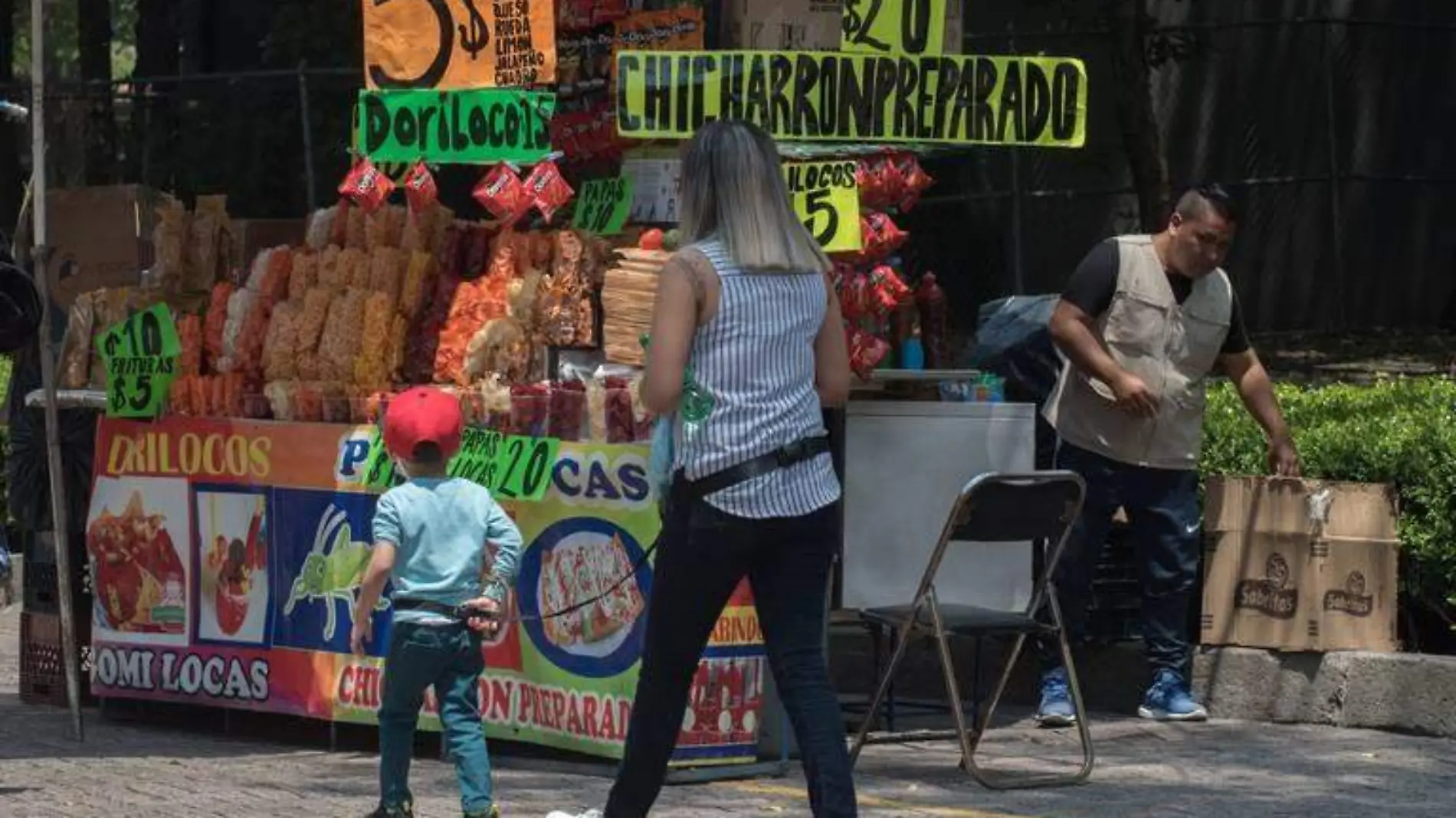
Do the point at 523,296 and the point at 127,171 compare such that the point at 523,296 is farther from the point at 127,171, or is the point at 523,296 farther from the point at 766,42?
the point at 127,171

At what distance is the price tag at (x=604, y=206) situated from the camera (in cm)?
875

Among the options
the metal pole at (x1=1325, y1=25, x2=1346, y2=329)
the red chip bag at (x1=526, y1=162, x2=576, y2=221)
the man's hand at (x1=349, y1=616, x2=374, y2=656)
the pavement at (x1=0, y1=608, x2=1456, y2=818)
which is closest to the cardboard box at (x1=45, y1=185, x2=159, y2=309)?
the pavement at (x1=0, y1=608, x2=1456, y2=818)

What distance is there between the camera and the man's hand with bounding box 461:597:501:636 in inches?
273

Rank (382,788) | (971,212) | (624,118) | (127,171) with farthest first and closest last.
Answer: (971,212) → (127,171) → (624,118) → (382,788)

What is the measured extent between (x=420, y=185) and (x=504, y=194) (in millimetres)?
428

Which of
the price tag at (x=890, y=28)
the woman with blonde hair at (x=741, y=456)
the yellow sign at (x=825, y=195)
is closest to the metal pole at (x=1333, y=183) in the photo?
the price tag at (x=890, y=28)

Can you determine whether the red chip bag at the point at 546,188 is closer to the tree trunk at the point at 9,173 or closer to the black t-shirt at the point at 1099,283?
the black t-shirt at the point at 1099,283

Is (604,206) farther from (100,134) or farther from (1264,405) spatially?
(100,134)

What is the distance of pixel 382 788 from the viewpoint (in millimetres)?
7023

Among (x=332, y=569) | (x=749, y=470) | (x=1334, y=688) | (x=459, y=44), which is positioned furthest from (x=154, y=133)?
(x=749, y=470)

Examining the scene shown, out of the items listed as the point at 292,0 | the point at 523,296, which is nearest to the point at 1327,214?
the point at 292,0

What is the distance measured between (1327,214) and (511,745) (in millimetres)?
13030

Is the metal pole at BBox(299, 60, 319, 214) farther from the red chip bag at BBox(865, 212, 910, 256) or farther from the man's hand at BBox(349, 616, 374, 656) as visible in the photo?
the man's hand at BBox(349, 616, 374, 656)

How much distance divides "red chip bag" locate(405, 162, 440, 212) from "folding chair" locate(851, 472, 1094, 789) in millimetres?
2107
